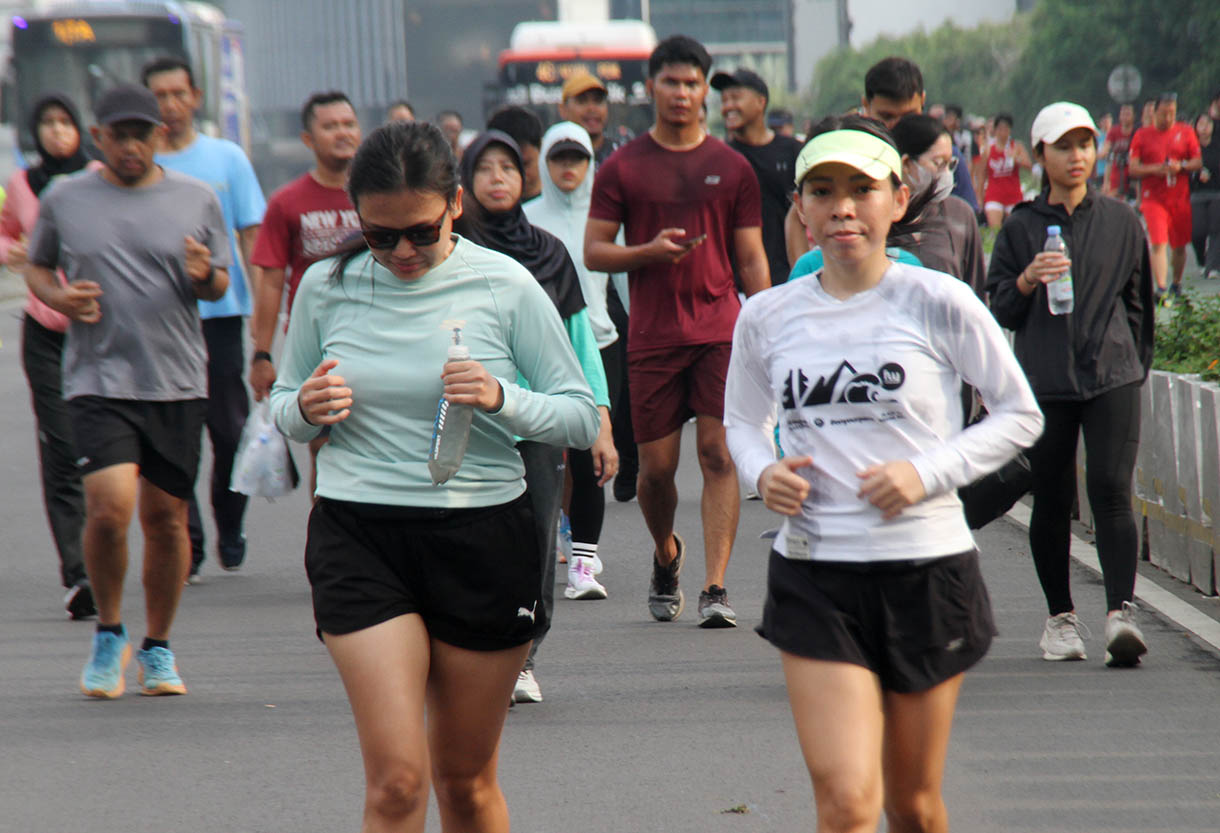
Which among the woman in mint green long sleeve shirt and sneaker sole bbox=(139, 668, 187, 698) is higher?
the woman in mint green long sleeve shirt

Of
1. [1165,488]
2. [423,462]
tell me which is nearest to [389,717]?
[423,462]

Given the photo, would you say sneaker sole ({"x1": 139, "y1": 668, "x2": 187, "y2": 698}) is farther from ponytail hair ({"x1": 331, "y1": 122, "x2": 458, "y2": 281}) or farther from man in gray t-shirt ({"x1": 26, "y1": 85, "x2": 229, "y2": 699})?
ponytail hair ({"x1": 331, "y1": 122, "x2": 458, "y2": 281})

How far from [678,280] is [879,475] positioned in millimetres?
3873

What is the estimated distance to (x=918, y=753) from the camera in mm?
3682

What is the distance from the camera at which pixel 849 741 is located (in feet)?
11.5

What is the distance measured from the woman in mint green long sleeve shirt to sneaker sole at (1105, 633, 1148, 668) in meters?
3.01

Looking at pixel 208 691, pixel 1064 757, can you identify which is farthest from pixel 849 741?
pixel 208 691

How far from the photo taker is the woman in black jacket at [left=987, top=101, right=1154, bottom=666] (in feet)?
21.0

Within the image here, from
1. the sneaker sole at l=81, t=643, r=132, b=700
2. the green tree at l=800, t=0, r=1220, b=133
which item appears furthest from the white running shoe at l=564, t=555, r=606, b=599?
the green tree at l=800, t=0, r=1220, b=133

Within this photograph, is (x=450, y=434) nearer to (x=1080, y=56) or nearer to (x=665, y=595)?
(x=665, y=595)

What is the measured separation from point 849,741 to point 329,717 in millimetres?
2935

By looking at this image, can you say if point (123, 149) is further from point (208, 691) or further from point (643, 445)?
point (643, 445)

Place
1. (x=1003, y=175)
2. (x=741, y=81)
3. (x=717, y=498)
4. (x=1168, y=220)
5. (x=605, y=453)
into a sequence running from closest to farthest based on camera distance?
(x=605, y=453) → (x=717, y=498) → (x=741, y=81) → (x=1168, y=220) → (x=1003, y=175)

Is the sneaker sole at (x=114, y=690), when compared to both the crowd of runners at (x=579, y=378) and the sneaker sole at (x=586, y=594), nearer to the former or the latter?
the crowd of runners at (x=579, y=378)
